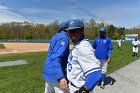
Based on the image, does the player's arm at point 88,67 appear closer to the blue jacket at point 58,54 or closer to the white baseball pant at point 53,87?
the blue jacket at point 58,54

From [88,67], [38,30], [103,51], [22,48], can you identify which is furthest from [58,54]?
[38,30]

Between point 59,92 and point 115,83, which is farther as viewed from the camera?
point 115,83

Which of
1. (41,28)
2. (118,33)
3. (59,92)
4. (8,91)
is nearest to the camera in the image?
(59,92)

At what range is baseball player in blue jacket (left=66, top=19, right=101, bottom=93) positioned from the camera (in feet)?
10.2

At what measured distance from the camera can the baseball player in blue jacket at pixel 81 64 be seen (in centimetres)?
311

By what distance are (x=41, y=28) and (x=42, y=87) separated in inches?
4114

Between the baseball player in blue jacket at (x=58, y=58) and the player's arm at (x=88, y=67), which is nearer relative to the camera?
the player's arm at (x=88, y=67)

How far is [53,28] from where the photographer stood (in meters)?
112

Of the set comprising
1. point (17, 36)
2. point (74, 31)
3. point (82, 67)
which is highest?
point (74, 31)

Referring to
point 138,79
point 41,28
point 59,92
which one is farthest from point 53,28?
point 59,92

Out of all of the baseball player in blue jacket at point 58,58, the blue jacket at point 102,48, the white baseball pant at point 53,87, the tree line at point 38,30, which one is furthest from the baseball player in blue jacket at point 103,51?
the tree line at point 38,30

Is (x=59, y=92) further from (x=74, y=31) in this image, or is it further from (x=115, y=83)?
(x=115, y=83)

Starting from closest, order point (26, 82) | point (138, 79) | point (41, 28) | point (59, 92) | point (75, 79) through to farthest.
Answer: point (75, 79) → point (59, 92) → point (26, 82) → point (138, 79) → point (41, 28)

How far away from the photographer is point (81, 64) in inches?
129
